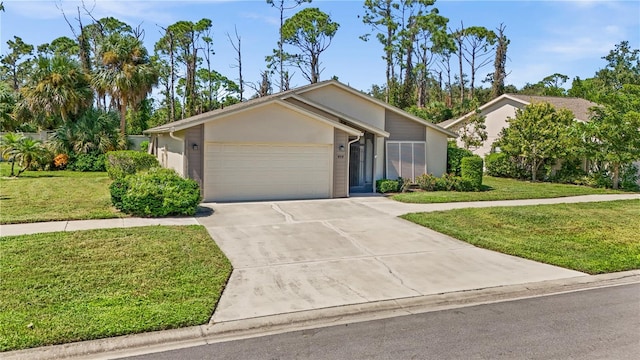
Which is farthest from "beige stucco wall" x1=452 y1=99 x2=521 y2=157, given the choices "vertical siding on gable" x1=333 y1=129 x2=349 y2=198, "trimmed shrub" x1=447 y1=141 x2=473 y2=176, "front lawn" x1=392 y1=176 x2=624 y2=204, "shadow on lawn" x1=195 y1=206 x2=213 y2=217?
"shadow on lawn" x1=195 y1=206 x2=213 y2=217

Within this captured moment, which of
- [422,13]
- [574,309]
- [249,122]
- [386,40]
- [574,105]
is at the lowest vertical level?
[574,309]

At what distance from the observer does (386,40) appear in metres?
41.2

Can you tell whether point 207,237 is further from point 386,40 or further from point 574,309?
point 386,40

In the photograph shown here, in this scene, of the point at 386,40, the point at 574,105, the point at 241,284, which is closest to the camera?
the point at 241,284

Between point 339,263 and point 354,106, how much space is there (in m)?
11.7

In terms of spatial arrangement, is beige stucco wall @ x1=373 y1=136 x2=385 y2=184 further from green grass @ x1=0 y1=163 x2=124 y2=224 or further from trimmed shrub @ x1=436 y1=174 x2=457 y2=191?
green grass @ x1=0 y1=163 x2=124 y2=224

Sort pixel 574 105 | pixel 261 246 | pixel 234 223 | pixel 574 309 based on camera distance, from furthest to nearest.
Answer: pixel 574 105 → pixel 234 223 → pixel 261 246 → pixel 574 309

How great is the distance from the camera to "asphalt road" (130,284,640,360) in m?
4.44

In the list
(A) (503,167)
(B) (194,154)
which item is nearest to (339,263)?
(B) (194,154)

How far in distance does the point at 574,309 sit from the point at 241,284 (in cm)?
452

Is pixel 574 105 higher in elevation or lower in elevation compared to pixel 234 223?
higher

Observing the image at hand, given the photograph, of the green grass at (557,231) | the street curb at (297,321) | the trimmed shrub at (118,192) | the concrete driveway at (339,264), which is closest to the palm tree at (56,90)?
the trimmed shrub at (118,192)

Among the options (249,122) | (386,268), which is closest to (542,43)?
(249,122)

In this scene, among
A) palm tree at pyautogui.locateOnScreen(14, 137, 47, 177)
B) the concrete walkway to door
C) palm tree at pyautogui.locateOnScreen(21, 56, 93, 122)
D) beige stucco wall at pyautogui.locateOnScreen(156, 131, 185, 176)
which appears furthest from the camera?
palm tree at pyautogui.locateOnScreen(21, 56, 93, 122)
